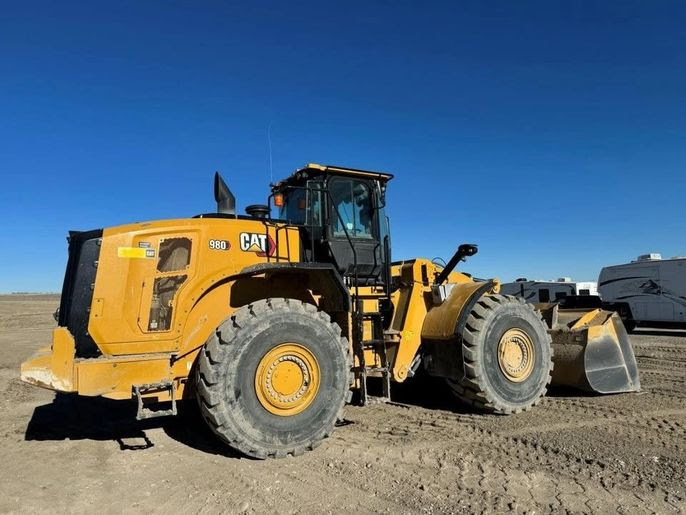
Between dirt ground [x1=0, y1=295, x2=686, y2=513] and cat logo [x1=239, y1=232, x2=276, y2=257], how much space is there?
2119 millimetres

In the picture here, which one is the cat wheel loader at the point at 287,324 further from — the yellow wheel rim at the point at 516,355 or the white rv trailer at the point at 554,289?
the white rv trailer at the point at 554,289

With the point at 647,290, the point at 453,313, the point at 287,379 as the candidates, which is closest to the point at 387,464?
the point at 287,379

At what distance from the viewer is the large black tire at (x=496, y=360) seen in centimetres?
635

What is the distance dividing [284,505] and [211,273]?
241cm

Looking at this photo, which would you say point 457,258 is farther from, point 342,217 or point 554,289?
point 554,289

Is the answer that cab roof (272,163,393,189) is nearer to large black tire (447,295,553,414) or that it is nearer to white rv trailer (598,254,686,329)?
large black tire (447,295,553,414)

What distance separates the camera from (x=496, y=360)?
6543 mm

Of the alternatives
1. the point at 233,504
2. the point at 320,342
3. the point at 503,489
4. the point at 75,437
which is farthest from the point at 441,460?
the point at 75,437

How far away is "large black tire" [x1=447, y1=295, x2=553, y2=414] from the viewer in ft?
20.8

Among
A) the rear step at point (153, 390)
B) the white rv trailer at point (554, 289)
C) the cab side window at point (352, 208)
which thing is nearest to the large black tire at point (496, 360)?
the cab side window at point (352, 208)

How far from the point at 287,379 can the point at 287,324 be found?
548 mm

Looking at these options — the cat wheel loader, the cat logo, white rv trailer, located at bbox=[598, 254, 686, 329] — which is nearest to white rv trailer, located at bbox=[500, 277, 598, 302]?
white rv trailer, located at bbox=[598, 254, 686, 329]

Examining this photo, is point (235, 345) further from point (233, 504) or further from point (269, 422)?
point (233, 504)

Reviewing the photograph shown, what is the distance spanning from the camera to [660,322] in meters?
19.2
